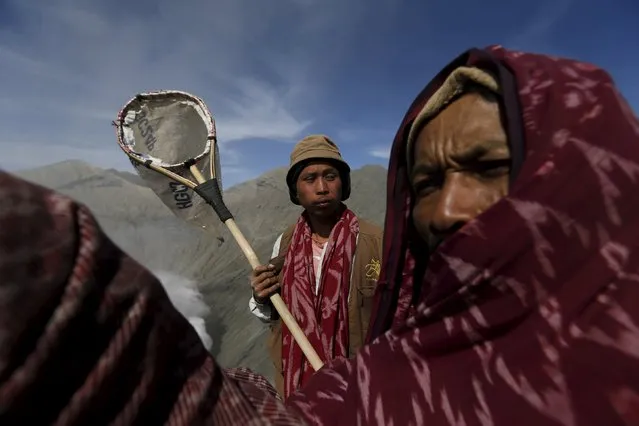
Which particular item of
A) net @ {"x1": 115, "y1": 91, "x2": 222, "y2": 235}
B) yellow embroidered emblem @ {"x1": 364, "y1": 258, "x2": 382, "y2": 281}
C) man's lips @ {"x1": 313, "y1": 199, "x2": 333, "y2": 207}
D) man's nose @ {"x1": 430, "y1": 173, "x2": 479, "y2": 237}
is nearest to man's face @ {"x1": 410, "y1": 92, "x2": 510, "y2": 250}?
man's nose @ {"x1": 430, "y1": 173, "x2": 479, "y2": 237}

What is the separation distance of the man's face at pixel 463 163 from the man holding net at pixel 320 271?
1.29 m

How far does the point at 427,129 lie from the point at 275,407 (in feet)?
2.52

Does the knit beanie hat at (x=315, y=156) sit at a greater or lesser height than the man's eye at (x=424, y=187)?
greater

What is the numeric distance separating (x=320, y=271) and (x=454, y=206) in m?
1.55

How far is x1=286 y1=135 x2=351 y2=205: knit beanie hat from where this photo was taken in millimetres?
2496

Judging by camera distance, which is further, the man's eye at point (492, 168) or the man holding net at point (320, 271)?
the man holding net at point (320, 271)

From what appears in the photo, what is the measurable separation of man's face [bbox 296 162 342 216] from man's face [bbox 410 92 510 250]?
57.0 inches

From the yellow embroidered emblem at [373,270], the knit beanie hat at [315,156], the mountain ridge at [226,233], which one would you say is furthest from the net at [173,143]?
the mountain ridge at [226,233]

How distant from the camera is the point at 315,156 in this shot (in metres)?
2.46

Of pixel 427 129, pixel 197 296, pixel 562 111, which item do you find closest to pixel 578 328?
pixel 562 111

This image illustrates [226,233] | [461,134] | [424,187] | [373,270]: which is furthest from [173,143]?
[226,233]

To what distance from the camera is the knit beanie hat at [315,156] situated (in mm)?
2496

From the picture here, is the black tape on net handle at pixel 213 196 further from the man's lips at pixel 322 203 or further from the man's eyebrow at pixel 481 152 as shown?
the man's eyebrow at pixel 481 152

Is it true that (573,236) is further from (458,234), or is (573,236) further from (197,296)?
(197,296)
